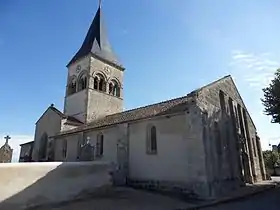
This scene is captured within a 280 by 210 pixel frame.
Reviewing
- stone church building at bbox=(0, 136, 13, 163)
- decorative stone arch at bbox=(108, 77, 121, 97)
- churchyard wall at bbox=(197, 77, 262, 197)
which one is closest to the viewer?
churchyard wall at bbox=(197, 77, 262, 197)

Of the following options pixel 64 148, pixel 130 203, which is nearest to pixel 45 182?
pixel 130 203

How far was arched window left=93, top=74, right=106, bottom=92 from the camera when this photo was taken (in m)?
27.7

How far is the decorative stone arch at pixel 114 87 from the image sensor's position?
95.4 feet

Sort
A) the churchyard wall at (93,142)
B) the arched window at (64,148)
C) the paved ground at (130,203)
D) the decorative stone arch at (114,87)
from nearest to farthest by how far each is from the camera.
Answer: the paved ground at (130,203) < the churchyard wall at (93,142) < the arched window at (64,148) < the decorative stone arch at (114,87)

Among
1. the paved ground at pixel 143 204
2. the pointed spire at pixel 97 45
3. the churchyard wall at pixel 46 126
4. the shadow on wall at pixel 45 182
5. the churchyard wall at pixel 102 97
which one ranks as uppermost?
the pointed spire at pixel 97 45

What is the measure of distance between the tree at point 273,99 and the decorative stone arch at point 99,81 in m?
17.2

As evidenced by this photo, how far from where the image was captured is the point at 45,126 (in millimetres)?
26078

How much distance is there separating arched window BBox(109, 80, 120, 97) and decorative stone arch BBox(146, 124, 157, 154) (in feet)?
44.0

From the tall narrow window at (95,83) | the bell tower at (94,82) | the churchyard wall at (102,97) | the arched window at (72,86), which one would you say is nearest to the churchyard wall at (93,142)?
the bell tower at (94,82)

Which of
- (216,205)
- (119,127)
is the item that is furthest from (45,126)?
(216,205)

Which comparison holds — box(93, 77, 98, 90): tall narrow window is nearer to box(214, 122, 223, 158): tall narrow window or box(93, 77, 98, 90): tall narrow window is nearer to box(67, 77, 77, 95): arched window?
box(67, 77, 77, 95): arched window

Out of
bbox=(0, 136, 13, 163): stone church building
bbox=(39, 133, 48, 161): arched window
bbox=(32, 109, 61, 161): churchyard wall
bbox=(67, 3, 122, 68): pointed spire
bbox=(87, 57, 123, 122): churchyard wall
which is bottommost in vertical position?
bbox=(0, 136, 13, 163): stone church building

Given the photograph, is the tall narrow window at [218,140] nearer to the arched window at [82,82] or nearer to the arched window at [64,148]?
the arched window at [64,148]

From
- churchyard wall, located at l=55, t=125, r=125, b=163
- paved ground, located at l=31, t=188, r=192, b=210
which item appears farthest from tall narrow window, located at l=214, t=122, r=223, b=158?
churchyard wall, located at l=55, t=125, r=125, b=163
